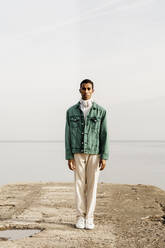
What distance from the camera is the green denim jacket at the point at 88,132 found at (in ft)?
15.6

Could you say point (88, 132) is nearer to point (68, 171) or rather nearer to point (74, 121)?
point (74, 121)

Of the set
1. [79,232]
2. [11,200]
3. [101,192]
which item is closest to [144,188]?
[101,192]

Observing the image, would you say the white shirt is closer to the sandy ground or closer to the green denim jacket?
the green denim jacket

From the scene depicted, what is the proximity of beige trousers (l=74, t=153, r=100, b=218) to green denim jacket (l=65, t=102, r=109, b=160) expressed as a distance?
0.09 meters

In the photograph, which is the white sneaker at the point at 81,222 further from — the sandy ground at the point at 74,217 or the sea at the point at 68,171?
the sea at the point at 68,171

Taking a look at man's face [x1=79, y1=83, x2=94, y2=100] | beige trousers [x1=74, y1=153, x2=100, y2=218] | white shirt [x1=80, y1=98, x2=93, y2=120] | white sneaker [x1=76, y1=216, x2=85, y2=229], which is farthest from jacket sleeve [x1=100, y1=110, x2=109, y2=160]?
white sneaker [x1=76, y1=216, x2=85, y2=229]

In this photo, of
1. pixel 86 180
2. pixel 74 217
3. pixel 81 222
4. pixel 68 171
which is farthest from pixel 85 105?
pixel 68 171

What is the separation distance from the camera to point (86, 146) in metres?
4.73

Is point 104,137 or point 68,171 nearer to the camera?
point 104,137

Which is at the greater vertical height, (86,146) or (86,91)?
(86,91)

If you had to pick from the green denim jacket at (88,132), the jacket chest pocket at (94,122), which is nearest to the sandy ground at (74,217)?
the green denim jacket at (88,132)

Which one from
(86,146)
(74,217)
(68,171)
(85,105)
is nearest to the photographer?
(86,146)

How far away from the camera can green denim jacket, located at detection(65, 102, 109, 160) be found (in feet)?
15.6

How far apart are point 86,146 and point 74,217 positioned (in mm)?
1412
